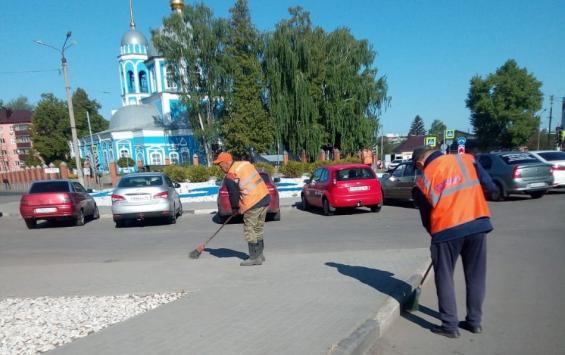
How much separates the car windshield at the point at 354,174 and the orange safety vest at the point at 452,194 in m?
8.20

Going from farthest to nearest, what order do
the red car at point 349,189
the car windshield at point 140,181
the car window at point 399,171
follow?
1. the car window at point 399,171
2. the car windshield at point 140,181
3. the red car at point 349,189

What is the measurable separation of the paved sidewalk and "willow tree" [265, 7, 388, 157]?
30.7 metres

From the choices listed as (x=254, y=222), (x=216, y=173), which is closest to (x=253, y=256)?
(x=254, y=222)

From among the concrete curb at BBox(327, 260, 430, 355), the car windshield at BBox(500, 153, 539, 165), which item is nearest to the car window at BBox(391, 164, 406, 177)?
the car windshield at BBox(500, 153, 539, 165)

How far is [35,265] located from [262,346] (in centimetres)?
590

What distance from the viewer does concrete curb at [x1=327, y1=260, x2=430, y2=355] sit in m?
3.28

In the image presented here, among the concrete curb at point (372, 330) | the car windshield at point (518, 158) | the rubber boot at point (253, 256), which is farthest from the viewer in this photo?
the car windshield at point (518, 158)

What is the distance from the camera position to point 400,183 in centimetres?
1335

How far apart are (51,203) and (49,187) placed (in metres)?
0.81

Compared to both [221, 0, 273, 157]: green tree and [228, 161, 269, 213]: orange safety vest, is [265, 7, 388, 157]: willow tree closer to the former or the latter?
[221, 0, 273, 157]: green tree

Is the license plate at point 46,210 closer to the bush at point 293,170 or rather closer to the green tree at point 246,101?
the bush at point 293,170

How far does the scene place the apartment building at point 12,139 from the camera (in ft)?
325

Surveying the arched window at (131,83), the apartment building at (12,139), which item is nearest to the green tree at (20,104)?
the apartment building at (12,139)

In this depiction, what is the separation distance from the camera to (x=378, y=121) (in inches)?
1540
